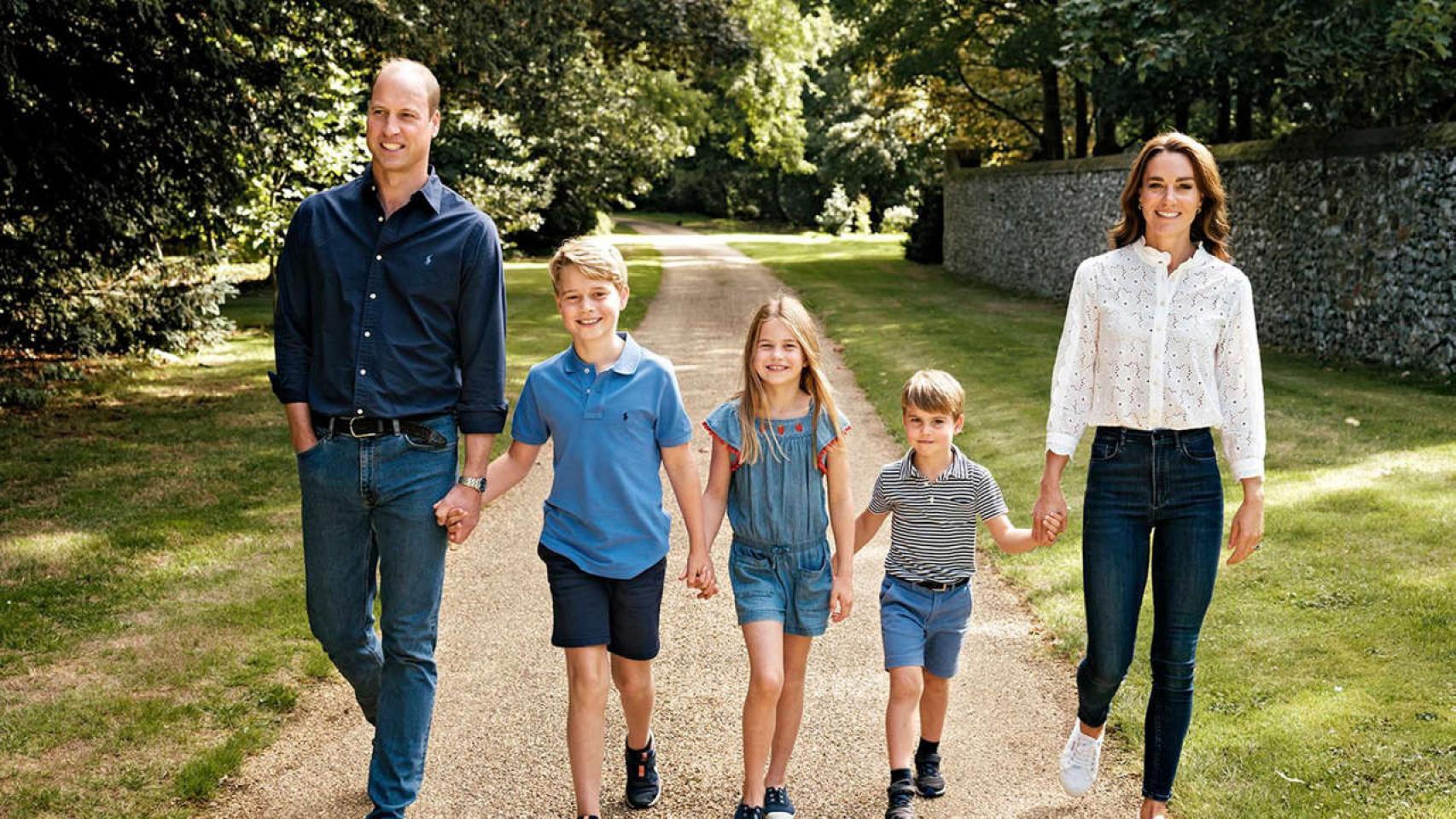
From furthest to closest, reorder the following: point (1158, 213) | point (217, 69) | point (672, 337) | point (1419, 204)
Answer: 1. point (672, 337)
2. point (1419, 204)
3. point (217, 69)
4. point (1158, 213)

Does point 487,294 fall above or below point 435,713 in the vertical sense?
above

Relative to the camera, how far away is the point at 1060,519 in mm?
4012

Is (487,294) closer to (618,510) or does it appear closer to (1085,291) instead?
(618,510)

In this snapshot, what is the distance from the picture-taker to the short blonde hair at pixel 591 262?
3975mm

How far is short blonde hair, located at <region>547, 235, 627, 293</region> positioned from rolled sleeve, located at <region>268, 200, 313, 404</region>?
0.76m

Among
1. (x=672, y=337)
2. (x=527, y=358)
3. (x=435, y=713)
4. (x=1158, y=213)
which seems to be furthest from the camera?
(x=672, y=337)

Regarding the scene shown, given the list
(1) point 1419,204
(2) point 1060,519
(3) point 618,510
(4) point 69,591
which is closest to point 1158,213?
(2) point 1060,519

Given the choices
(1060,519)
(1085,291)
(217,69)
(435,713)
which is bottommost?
(435,713)

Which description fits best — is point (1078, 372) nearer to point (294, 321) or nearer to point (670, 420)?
point (670, 420)

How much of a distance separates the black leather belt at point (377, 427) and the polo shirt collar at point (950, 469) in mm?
1591

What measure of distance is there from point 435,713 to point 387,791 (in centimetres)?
128

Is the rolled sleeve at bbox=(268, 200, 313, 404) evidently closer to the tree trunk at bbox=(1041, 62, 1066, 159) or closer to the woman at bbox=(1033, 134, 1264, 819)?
the woman at bbox=(1033, 134, 1264, 819)

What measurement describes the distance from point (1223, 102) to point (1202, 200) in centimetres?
1602

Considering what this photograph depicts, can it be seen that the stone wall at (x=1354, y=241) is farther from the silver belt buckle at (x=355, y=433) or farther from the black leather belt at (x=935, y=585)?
the silver belt buckle at (x=355, y=433)
